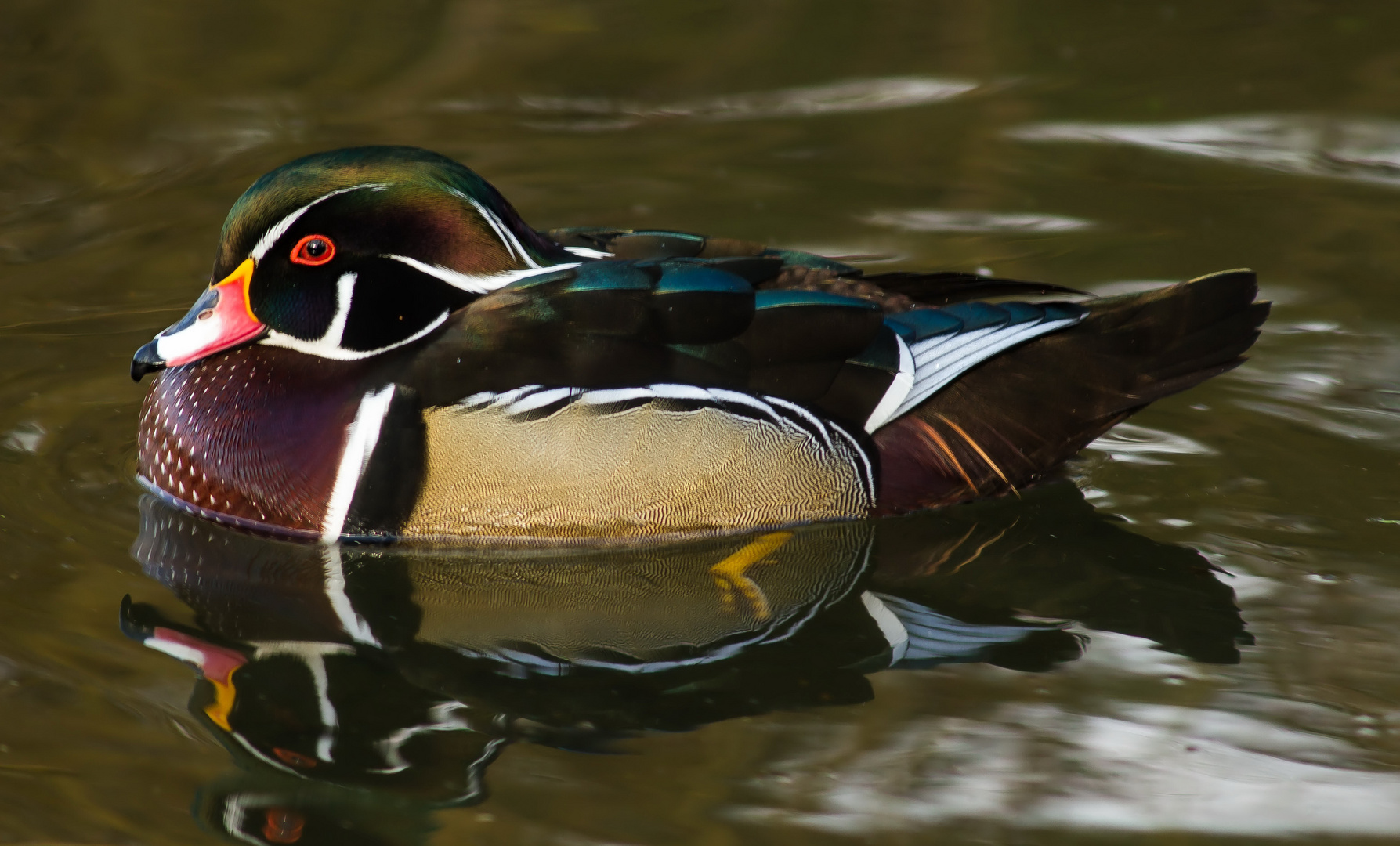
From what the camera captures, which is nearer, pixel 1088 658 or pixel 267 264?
pixel 1088 658

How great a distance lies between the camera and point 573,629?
444cm

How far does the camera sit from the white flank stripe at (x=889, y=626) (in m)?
4.32

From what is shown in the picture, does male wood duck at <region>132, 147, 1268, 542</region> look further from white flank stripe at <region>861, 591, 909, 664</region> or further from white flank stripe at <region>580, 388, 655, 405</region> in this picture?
white flank stripe at <region>861, 591, 909, 664</region>

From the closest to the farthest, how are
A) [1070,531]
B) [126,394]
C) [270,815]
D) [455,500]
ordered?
1. [270,815]
2. [455,500]
3. [1070,531]
4. [126,394]

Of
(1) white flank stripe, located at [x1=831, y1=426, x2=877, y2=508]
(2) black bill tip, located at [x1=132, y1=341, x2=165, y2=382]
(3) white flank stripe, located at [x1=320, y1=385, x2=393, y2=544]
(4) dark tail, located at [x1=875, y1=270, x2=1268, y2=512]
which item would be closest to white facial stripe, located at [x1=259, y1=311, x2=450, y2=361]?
(3) white flank stripe, located at [x1=320, y1=385, x2=393, y2=544]

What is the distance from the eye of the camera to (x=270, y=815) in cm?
352

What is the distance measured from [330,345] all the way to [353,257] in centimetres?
30

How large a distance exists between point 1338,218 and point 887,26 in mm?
3101

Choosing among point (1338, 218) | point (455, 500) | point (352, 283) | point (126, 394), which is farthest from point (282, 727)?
point (1338, 218)

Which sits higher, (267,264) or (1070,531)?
(267,264)

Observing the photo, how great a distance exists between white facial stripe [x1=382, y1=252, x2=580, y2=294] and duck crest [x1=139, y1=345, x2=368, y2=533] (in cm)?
35

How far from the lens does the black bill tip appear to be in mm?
4680

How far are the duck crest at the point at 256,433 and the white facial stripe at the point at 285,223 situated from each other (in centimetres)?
35

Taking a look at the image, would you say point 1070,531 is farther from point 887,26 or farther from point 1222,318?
point 887,26
